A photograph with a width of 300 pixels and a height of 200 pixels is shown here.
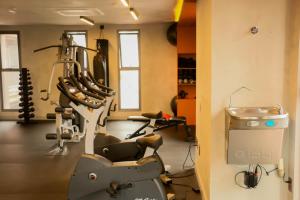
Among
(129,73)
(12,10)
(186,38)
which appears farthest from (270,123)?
(129,73)

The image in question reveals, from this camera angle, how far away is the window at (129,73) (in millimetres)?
8297

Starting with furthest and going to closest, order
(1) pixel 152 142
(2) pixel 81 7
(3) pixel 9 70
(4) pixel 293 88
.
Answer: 1. (3) pixel 9 70
2. (2) pixel 81 7
3. (1) pixel 152 142
4. (4) pixel 293 88

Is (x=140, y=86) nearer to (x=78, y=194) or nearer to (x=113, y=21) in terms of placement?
(x=113, y=21)

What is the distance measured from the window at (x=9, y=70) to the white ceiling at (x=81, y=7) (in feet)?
2.07

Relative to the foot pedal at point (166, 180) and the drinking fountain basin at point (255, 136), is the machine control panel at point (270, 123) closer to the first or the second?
the drinking fountain basin at point (255, 136)

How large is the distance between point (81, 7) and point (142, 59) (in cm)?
272

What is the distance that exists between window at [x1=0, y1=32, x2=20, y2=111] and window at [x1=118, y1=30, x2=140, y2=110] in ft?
Result: 9.23

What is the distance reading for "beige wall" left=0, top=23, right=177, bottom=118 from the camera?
8.08 meters

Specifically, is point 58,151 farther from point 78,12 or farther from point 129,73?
point 129,73

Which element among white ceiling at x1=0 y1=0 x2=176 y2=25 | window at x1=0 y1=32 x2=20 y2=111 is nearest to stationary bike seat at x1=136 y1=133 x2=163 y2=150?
white ceiling at x1=0 y1=0 x2=176 y2=25

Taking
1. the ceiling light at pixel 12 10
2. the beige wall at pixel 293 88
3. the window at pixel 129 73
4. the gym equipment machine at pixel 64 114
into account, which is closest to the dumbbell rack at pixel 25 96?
the ceiling light at pixel 12 10

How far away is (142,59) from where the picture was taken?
8.18 meters

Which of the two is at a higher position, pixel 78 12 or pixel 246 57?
pixel 78 12

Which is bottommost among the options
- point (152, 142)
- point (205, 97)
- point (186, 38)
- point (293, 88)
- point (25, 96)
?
point (152, 142)
